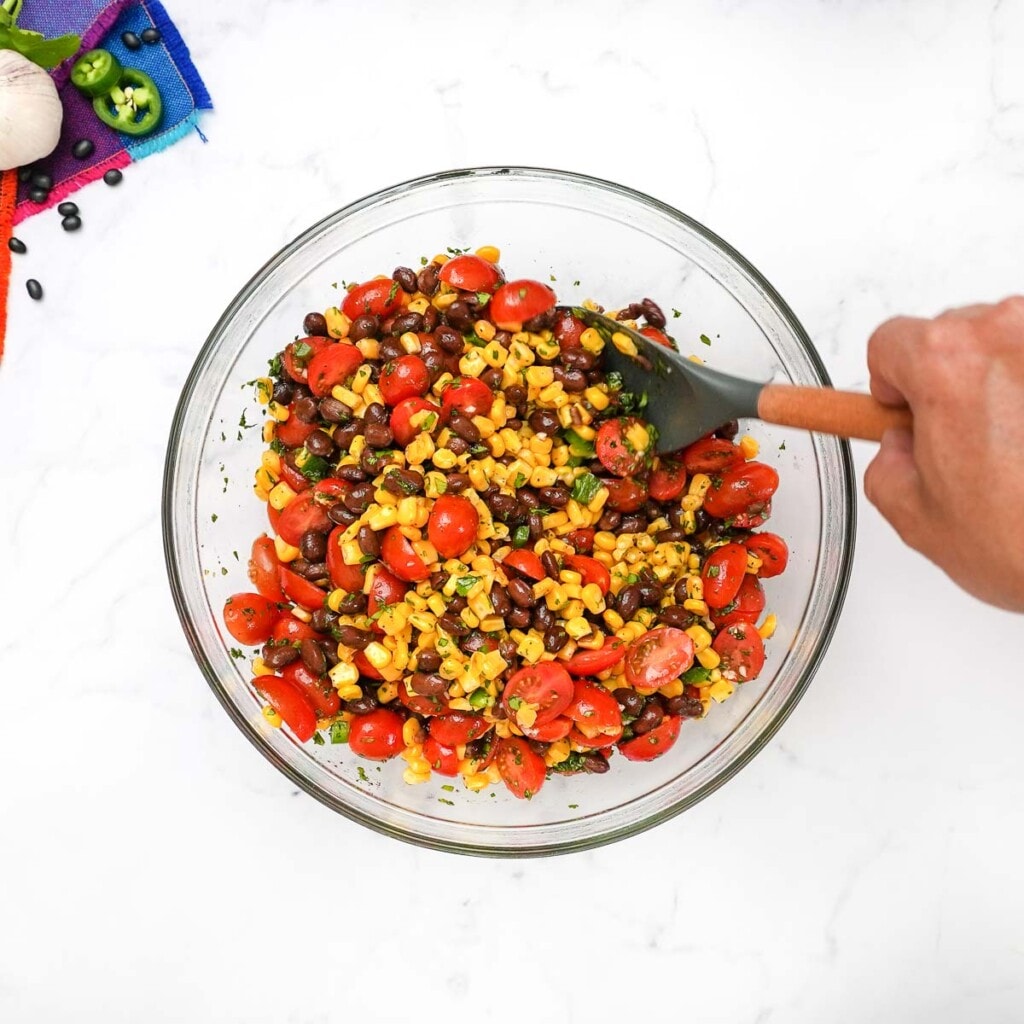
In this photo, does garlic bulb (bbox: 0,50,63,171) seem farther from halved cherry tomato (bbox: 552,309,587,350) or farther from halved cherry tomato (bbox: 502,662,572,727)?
halved cherry tomato (bbox: 502,662,572,727)

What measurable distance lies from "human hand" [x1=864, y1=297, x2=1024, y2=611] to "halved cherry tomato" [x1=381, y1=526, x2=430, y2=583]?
888 mm

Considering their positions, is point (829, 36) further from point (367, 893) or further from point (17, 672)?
point (17, 672)

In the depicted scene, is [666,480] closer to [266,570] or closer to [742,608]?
[742,608]

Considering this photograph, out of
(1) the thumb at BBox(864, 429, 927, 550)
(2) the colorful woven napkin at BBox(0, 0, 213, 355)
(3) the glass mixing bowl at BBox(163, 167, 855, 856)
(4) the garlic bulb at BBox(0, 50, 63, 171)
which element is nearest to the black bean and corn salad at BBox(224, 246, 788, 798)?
(3) the glass mixing bowl at BBox(163, 167, 855, 856)

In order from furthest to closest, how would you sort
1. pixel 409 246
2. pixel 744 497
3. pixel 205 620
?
pixel 409 246 → pixel 205 620 → pixel 744 497

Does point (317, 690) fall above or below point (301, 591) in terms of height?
below

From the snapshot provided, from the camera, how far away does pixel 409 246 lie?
7.68ft

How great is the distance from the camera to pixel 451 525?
185cm

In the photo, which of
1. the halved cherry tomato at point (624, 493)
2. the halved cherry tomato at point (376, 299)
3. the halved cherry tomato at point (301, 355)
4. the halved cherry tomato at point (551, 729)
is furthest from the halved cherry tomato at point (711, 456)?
the halved cherry tomato at point (301, 355)

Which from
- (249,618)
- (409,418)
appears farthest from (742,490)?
(249,618)

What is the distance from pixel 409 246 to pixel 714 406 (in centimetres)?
91

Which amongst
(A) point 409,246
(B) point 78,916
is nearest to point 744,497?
(A) point 409,246

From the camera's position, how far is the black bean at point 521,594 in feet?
6.17

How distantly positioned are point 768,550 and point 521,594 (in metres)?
0.54
